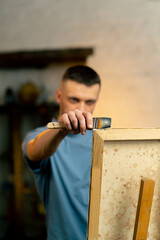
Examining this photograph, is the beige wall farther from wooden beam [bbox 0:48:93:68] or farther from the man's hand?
the man's hand

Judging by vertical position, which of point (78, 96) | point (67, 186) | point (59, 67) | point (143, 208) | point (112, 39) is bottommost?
point (67, 186)

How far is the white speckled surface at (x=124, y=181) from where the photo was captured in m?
0.42

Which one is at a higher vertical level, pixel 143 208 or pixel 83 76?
pixel 83 76

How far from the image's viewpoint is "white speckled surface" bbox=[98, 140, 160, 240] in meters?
0.42

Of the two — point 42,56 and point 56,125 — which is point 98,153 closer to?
point 56,125

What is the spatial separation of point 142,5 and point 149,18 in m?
0.12

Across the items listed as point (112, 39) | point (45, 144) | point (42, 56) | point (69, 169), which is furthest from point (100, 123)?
point (42, 56)

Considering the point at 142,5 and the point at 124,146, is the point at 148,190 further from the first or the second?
the point at 142,5

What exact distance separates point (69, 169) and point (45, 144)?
28 cm

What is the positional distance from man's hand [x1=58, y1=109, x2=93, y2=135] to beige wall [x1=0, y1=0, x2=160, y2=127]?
763 mm

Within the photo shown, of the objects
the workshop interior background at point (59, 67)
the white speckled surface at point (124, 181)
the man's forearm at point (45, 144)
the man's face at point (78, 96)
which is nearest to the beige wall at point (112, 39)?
the workshop interior background at point (59, 67)

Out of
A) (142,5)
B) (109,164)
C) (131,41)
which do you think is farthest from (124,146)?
(142,5)

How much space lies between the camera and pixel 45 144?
65 centimetres

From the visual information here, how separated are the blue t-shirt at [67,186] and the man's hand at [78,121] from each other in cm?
47
